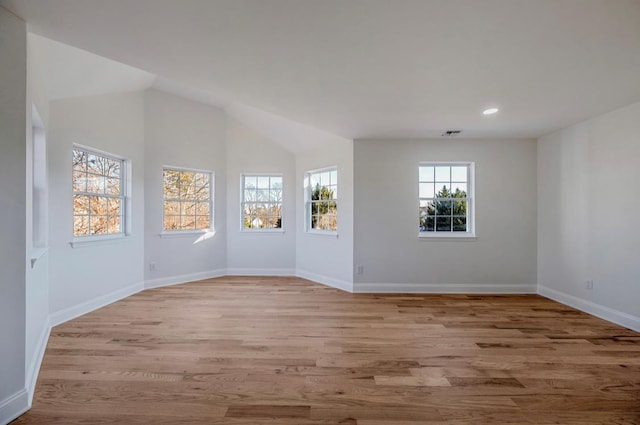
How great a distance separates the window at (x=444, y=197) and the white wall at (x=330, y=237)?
1143mm

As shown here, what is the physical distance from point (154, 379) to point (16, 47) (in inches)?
91.9

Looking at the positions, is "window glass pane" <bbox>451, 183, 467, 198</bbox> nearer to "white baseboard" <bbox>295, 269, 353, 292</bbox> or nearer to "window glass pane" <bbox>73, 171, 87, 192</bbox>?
"white baseboard" <bbox>295, 269, 353, 292</bbox>

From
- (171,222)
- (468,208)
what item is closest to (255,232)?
(171,222)

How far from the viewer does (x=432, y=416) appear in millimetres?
1887

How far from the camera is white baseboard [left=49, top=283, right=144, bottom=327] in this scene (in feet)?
11.2

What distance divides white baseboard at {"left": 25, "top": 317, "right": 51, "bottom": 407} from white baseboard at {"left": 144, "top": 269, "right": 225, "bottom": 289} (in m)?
1.87

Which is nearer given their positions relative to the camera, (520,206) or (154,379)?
(154,379)

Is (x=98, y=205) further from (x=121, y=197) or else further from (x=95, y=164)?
(x=95, y=164)

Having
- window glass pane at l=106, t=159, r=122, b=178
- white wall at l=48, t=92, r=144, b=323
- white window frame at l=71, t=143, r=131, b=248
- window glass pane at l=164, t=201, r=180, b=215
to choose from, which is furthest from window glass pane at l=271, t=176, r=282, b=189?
Result: window glass pane at l=106, t=159, r=122, b=178

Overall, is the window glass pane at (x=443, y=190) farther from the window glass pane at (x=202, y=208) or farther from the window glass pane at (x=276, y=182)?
the window glass pane at (x=202, y=208)

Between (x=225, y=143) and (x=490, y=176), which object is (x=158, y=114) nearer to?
(x=225, y=143)

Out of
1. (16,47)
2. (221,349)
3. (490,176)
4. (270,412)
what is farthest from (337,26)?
(490,176)

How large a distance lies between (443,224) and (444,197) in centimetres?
42

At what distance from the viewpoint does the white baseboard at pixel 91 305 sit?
3.41 meters
